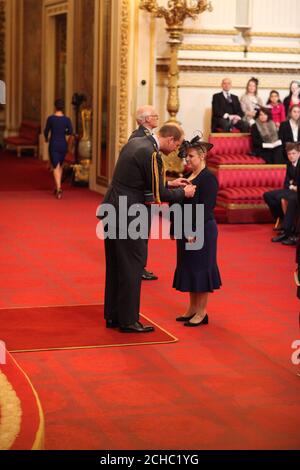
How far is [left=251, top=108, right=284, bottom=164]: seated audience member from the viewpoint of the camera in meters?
14.9

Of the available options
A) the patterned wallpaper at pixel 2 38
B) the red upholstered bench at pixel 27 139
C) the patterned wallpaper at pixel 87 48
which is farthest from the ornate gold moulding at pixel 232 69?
the patterned wallpaper at pixel 2 38

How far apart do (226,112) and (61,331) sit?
898cm

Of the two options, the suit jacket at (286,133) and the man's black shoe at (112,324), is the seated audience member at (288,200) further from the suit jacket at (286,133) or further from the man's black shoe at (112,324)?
the man's black shoe at (112,324)

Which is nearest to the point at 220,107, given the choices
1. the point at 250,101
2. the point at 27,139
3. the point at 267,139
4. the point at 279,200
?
the point at 250,101

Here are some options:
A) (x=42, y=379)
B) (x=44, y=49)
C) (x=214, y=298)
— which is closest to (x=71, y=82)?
(x=44, y=49)

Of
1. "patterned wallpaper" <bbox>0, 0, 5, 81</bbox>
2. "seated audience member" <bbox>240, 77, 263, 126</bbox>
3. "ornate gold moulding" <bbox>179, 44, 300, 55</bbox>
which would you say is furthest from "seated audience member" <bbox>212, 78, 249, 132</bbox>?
"patterned wallpaper" <bbox>0, 0, 5, 81</bbox>

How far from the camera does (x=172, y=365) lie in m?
6.81

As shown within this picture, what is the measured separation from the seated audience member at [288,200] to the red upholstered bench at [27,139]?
1190 cm

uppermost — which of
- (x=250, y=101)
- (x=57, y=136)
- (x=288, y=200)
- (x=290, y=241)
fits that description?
(x=250, y=101)

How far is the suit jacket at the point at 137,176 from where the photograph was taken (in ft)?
24.7

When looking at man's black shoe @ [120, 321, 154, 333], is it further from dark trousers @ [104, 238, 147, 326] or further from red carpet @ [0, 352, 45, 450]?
red carpet @ [0, 352, 45, 450]

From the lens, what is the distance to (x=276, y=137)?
1498 centimetres

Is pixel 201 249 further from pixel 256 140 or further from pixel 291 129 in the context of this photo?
pixel 256 140

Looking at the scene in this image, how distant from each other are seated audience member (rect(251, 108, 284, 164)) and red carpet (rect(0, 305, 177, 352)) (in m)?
7.22
